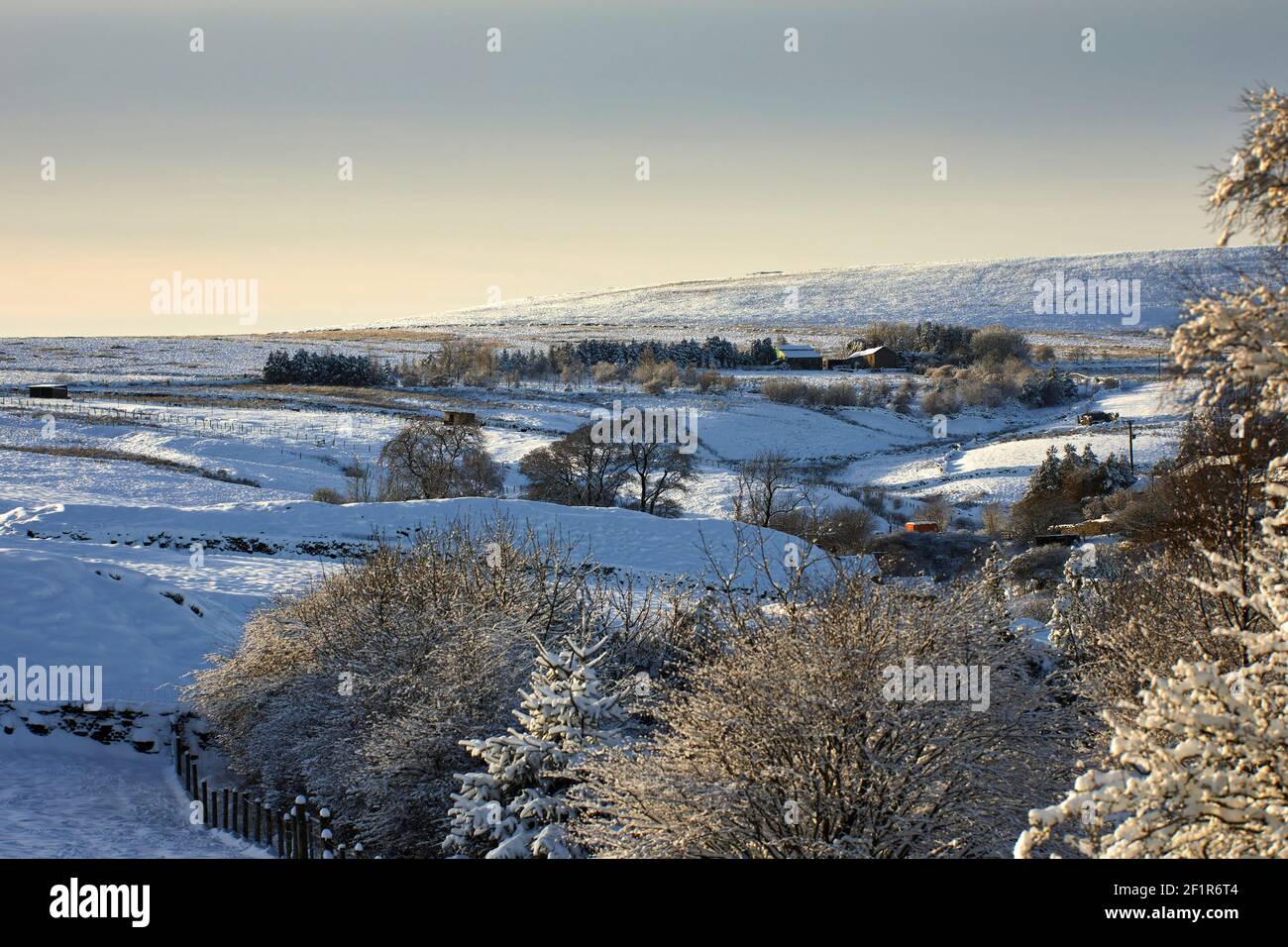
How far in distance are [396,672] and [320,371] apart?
87.9 metres

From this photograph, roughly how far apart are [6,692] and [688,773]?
18.3m

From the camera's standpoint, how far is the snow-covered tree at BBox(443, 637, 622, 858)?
46.3ft

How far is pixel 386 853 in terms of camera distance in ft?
61.4

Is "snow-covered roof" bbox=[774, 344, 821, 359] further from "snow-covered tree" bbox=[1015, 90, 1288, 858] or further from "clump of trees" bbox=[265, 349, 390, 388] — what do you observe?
"snow-covered tree" bbox=[1015, 90, 1288, 858]

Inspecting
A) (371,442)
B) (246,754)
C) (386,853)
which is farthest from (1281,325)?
(371,442)

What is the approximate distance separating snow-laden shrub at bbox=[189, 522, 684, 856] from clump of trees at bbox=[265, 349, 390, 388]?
267 feet

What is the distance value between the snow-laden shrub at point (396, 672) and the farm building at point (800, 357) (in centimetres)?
10847

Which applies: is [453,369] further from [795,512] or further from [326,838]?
[326,838]

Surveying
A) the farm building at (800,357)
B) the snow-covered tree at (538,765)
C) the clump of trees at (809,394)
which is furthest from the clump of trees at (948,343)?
the snow-covered tree at (538,765)

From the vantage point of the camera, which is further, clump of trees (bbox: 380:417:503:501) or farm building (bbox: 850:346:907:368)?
farm building (bbox: 850:346:907:368)

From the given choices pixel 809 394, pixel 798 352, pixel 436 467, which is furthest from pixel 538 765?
pixel 798 352

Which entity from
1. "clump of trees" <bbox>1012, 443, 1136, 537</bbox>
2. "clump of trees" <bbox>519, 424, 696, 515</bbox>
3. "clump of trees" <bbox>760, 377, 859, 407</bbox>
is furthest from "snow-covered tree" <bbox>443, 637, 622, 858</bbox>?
"clump of trees" <bbox>760, 377, 859, 407</bbox>
